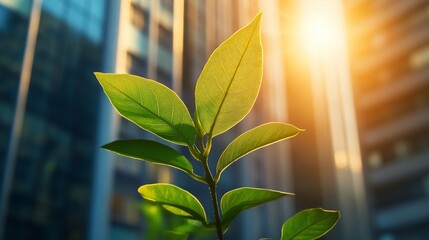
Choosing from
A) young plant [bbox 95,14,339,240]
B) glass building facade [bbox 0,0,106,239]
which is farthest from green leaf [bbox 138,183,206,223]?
glass building facade [bbox 0,0,106,239]

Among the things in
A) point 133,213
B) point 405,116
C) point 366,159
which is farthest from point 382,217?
point 133,213

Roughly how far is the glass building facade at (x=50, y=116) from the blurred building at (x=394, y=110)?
8694 millimetres

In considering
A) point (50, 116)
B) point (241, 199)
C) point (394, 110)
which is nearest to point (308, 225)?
point (241, 199)

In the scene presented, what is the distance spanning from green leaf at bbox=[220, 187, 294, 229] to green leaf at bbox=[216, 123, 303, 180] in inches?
0.7

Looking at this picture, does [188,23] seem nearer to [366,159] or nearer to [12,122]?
[12,122]

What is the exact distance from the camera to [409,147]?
1451cm

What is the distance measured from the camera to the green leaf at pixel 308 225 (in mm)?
269

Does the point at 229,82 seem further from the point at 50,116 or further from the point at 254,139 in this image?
the point at 50,116

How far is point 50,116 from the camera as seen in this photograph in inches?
399

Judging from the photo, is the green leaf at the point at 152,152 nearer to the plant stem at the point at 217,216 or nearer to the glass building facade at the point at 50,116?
the plant stem at the point at 217,216

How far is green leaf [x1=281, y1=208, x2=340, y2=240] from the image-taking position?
269 millimetres

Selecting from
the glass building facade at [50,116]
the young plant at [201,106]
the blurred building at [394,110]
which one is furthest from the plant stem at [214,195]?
the blurred building at [394,110]

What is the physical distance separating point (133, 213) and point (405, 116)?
338 inches

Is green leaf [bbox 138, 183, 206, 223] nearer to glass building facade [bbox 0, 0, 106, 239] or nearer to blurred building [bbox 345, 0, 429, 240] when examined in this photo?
glass building facade [bbox 0, 0, 106, 239]
